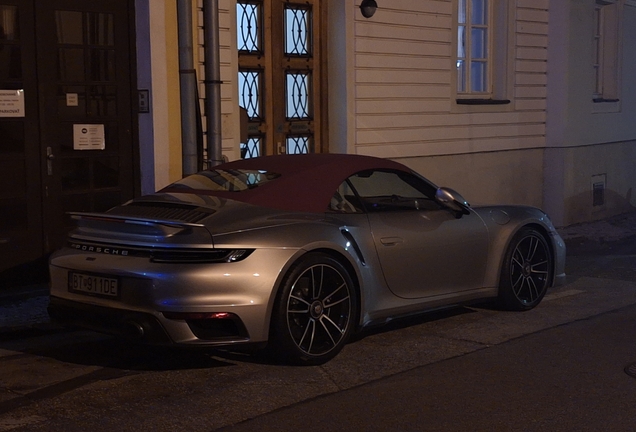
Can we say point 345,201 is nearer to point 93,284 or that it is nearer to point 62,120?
point 93,284

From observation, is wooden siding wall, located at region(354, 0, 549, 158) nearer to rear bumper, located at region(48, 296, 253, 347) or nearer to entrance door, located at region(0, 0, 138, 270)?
entrance door, located at region(0, 0, 138, 270)

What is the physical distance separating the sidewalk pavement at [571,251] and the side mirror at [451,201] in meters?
3.08

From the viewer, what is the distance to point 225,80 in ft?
34.9

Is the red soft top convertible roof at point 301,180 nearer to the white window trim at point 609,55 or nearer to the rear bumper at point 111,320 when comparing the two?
the rear bumper at point 111,320

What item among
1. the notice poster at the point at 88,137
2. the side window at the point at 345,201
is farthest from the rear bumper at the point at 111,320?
the notice poster at the point at 88,137

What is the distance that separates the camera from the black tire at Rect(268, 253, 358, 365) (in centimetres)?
594

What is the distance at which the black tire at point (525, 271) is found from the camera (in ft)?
25.3

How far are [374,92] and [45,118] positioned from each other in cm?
483

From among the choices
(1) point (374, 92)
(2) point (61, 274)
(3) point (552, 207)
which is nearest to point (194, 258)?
(2) point (61, 274)

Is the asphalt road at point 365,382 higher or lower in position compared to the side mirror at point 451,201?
lower

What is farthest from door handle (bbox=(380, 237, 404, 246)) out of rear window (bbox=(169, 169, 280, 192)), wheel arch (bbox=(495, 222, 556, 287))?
wheel arch (bbox=(495, 222, 556, 287))

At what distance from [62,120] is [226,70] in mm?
2095

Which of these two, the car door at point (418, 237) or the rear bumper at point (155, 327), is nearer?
the rear bumper at point (155, 327)

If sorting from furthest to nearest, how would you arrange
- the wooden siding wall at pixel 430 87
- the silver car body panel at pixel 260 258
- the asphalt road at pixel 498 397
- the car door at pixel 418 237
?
1. the wooden siding wall at pixel 430 87
2. the car door at pixel 418 237
3. the silver car body panel at pixel 260 258
4. the asphalt road at pixel 498 397
